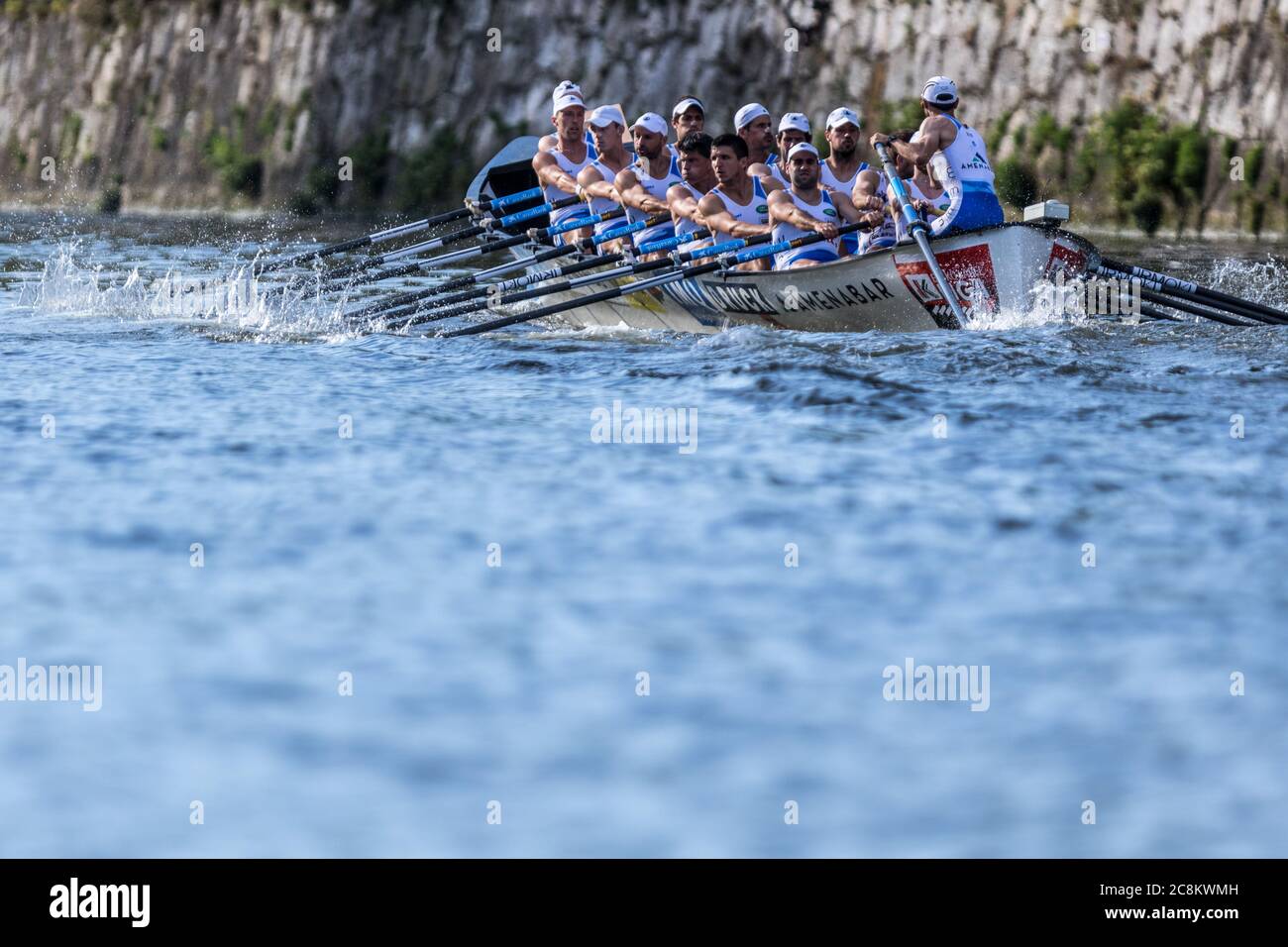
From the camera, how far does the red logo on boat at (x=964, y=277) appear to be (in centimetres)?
1111

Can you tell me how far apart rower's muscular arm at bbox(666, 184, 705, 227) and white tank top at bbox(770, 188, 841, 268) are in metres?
0.68

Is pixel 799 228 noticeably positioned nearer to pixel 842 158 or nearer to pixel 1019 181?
pixel 842 158

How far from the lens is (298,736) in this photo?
5137mm

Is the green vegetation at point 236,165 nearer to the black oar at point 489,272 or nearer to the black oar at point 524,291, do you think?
the black oar at point 489,272

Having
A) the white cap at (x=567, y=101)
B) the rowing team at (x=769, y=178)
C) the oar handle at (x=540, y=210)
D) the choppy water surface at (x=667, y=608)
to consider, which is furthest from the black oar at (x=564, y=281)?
the white cap at (x=567, y=101)

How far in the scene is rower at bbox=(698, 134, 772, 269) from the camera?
42.2ft

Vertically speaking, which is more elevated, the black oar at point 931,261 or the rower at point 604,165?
the rower at point 604,165

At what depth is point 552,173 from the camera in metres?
15.3

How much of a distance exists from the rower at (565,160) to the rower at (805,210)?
9.62 ft

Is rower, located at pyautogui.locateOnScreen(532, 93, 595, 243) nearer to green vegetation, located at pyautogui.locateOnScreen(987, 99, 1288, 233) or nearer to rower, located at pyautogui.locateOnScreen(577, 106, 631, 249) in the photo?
rower, located at pyautogui.locateOnScreen(577, 106, 631, 249)

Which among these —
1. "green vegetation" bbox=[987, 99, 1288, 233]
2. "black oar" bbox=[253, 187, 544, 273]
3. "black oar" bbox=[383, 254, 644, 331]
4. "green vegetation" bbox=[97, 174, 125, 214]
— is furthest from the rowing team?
"green vegetation" bbox=[97, 174, 125, 214]
